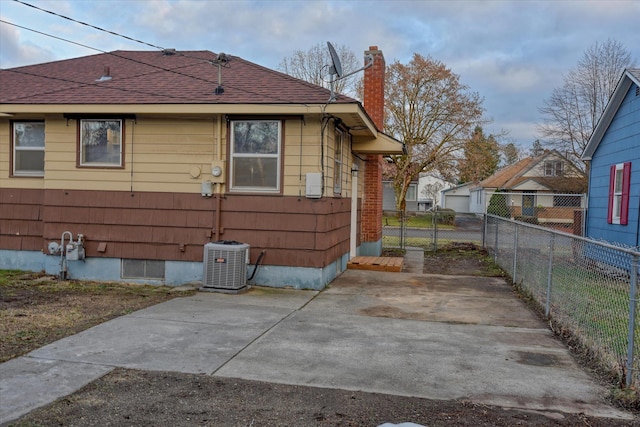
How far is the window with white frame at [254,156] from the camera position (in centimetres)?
858

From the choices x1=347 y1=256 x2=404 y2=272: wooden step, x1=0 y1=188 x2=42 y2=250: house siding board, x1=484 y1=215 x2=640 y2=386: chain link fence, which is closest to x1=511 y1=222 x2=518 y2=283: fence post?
x1=484 y1=215 x2=640 y2=386: chain link fence

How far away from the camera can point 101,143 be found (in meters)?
9.10

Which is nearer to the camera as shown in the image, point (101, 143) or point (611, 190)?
point (101, 143)

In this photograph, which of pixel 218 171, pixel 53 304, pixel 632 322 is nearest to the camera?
pixel 632 322

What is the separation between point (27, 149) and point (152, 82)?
2765 mm

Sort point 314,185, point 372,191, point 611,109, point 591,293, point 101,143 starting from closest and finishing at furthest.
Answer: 1. point 591,293
2. point 314,185
3. point 101,143
4. point 611,109
5. point 372,191

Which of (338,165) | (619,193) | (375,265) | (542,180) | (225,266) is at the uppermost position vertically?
(542,180)

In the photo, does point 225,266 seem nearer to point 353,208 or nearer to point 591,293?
point 353,208

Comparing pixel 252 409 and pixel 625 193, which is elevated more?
pixel 625 193

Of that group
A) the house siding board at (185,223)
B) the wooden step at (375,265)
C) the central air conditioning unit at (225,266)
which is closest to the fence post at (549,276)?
the house siding board at (185,223)

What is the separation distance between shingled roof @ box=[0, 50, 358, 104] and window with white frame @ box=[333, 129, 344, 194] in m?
1.25

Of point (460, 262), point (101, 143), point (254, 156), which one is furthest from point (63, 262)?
point (460, 262)

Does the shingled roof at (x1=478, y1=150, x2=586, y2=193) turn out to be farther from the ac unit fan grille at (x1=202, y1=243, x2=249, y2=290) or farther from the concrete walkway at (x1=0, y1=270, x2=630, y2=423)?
the ac unit fan grille at (x1=202, y1=243, x2=249, y2=290)

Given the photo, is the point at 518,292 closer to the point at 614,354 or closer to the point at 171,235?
the point at 614,354
